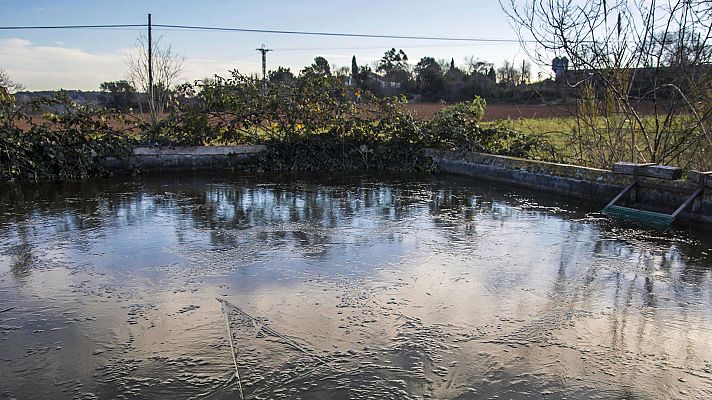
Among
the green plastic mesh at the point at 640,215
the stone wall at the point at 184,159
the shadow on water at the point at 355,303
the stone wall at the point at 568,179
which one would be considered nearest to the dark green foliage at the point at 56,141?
the stone wall at the point at 184,159

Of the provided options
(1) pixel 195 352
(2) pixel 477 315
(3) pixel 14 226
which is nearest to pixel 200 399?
(1) pixel 195 352

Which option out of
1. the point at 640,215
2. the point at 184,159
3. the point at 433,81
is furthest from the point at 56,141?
the point at 433,81

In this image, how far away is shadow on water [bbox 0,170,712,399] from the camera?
2873 millimetres

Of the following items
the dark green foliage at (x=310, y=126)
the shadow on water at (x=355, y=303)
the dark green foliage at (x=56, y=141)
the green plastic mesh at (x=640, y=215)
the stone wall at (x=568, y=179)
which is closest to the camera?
the shadow on water at (x=355, y=303)

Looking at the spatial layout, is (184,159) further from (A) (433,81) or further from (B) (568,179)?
(A) (433,81)

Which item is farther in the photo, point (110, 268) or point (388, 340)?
point (110, 268)

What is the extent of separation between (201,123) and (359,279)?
8.39 m

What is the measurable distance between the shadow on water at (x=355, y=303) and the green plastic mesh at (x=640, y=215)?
11.2 inches

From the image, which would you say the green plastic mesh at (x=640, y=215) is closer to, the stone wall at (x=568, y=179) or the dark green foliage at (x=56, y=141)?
the stone wall at (x=568, y=179)

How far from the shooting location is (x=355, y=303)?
3918 millimetres

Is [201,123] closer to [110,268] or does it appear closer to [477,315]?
[110,268]

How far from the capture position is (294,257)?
507cm

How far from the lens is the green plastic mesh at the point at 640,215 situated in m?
6.50

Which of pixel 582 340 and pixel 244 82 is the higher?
pixel 244 82
